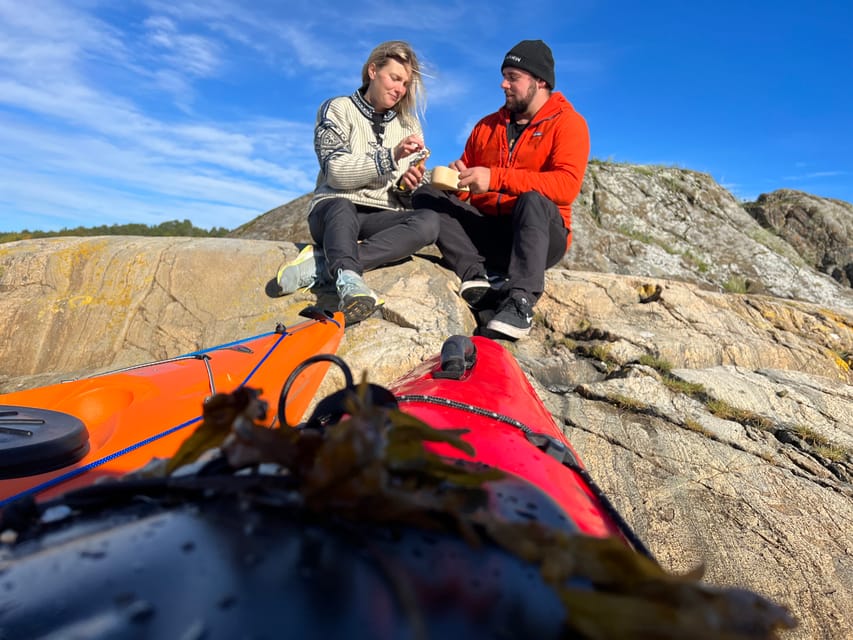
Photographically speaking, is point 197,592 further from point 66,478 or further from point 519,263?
point 519,263

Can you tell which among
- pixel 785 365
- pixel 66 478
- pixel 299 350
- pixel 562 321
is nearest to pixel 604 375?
pixel 562 321

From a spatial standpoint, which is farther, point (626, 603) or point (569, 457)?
→ point (569, 457)

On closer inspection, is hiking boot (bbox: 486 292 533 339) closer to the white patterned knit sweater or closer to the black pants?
the black pants

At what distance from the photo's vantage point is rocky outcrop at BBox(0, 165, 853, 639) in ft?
7.08

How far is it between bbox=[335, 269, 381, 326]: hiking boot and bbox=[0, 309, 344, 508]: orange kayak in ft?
0.33

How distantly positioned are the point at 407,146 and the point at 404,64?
746 mm

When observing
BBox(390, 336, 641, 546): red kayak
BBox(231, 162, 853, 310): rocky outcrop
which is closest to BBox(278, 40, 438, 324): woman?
BBox(390, 336, 641, 546): red kayak

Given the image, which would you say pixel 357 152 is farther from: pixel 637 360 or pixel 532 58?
pixel 637 360

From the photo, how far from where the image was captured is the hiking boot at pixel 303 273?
4109 millimetres

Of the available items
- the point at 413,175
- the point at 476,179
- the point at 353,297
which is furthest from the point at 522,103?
the point at 353,297

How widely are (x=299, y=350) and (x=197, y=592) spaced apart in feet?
8.13

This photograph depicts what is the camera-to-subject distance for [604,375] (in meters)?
4.00

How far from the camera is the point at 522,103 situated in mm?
4176

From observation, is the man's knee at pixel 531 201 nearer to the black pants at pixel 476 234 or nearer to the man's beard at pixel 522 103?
the black pants at pixel 476 234
